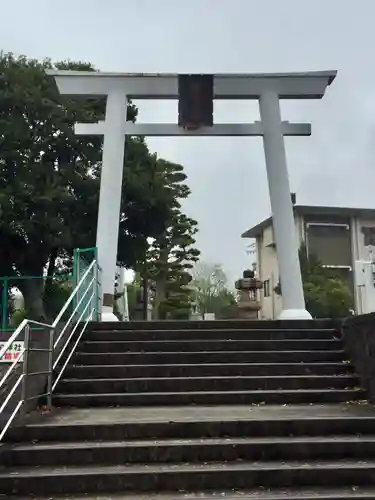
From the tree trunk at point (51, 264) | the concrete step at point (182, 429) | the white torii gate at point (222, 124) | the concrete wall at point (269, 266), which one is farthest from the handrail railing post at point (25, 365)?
the concrete wall at point (269, 266)

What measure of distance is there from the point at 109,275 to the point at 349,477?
6.83m

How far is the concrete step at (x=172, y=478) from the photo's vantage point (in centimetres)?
402

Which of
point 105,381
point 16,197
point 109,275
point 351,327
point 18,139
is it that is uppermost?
point 18,139

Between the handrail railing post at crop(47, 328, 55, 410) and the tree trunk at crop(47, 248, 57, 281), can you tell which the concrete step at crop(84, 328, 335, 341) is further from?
the tree trunk at crop(47, 248, 57, 281)

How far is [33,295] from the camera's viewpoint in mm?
14406

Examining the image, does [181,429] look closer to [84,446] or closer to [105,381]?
[84,446]

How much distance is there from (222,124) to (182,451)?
7.77 m

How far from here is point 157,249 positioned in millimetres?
25484

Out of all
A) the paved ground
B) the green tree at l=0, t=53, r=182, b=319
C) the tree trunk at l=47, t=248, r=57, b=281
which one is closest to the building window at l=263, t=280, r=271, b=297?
the green tree at l=0, t=53, r=182, b=319

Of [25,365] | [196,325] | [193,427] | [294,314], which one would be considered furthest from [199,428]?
[294,314]

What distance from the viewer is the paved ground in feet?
16.4

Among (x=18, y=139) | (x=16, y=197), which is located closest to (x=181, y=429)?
(x=16, y=197)

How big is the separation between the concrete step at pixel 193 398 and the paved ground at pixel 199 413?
0.19 metres

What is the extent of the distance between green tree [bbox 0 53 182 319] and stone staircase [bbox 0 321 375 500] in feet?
33.0
